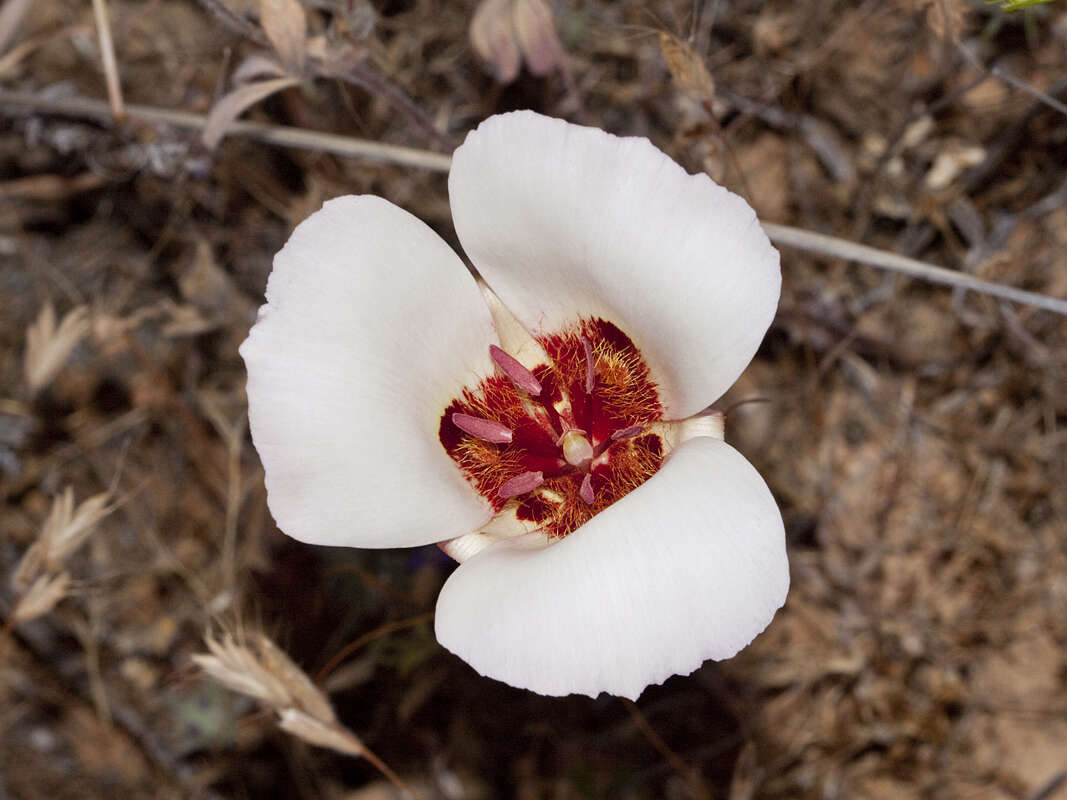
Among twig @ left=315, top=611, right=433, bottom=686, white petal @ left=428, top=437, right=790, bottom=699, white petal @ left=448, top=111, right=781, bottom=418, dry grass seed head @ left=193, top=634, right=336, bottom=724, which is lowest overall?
twig @ left=315, top=611, right=433, bottom=686

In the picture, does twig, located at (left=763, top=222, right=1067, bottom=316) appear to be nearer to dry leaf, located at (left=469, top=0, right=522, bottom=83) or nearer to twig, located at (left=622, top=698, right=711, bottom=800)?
dry leaf, located at (left=469, top=0, right=522, bottom=83)

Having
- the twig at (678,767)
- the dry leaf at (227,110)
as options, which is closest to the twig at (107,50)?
the dry leaf at (227,110)

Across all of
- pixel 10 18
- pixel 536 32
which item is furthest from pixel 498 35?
pixel 10 18

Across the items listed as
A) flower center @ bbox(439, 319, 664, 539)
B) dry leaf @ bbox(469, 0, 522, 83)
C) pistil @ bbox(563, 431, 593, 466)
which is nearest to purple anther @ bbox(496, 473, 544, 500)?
flower center @ bbox(439, 319, 664, 539)

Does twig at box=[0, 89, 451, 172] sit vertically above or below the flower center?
above

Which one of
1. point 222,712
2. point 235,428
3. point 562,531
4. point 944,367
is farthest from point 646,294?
point 222,712

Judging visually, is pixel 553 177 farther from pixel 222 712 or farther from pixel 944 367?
pixel 222 712
